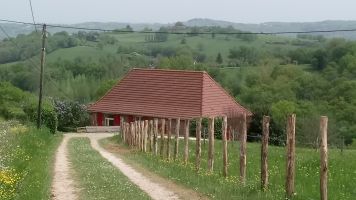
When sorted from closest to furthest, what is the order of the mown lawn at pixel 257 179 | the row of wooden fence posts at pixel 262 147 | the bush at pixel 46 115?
1. the row of wooden fence posts at pixel 262 147
2. the mown lawn at pixel 257 179
3. the bush at pixel 46 115

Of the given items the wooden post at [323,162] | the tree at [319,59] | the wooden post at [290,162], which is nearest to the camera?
the wooden post at [323,162]

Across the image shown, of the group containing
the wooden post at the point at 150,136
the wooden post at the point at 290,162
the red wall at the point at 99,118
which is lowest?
the red wall at the point at 99,118

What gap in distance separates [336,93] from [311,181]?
72043 millimetres

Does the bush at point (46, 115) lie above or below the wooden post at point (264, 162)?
below

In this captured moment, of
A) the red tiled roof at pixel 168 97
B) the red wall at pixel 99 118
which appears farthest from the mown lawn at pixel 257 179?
the red wall at pixel 99 118

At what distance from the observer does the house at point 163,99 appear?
184 feet

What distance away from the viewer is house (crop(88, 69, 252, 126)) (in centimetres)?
5612

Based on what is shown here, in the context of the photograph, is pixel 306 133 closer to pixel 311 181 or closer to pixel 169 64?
pixel 311 181

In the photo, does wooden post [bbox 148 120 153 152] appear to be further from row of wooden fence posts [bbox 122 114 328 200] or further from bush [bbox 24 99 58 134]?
bush [bbox 24 99 58 134]

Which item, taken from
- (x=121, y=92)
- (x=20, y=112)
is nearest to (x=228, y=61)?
(x=121, y=92)

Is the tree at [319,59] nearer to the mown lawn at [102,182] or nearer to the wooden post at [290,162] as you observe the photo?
the mown lawn at [102,182]

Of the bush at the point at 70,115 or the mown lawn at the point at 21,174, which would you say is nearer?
the mown lawn at the point at 21,174

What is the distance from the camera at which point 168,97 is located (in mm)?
58156

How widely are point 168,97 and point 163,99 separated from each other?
2.07 feet
